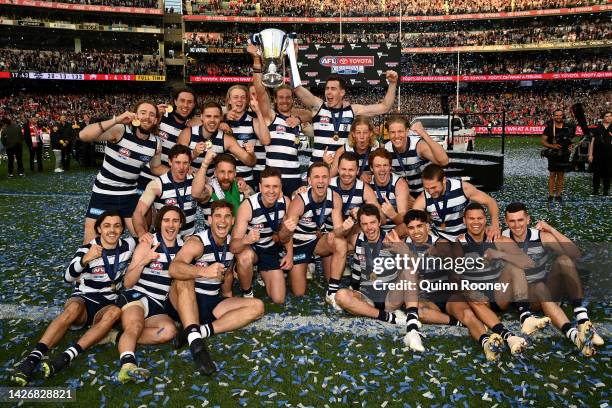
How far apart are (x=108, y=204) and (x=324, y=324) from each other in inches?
101

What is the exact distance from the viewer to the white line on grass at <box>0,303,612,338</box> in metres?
4.47

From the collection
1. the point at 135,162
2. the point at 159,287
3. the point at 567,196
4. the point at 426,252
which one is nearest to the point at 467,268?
the point at 426,252

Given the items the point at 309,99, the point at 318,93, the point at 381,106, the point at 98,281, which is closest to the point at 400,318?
the point at 98,281

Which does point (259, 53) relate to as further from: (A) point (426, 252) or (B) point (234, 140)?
(A) point (426, 252)

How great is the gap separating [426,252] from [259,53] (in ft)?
10.3

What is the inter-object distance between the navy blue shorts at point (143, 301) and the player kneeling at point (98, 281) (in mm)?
79

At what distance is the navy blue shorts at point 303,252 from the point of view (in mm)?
5539

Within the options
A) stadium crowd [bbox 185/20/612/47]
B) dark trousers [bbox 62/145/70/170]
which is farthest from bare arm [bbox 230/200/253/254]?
stadium crowd [bbox 185/20/612/47]

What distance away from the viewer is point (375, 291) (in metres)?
4.95

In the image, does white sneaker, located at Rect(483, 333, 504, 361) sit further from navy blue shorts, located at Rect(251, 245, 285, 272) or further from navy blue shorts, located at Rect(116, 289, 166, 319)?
navy blue shorts, located at Rect(116, 289, 166, 319)

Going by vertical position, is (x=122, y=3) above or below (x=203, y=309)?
above

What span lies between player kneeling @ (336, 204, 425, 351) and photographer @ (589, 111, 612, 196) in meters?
7.78

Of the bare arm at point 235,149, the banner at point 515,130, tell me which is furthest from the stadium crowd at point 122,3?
the bare arm at point 235,149

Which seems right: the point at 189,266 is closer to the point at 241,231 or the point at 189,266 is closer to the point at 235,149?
the point at 241,231
